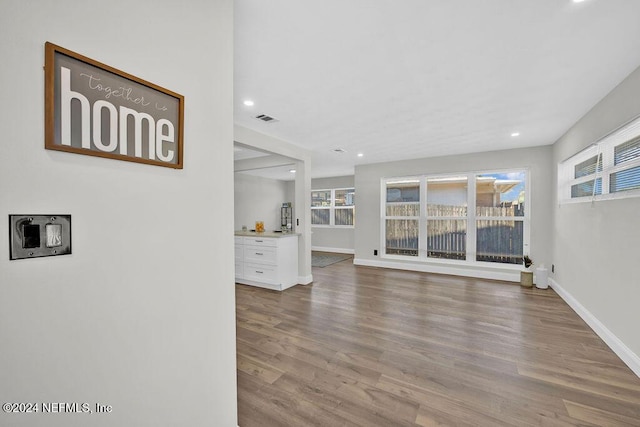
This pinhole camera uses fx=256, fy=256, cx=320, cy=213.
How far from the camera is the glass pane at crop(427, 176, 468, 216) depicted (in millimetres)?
5316

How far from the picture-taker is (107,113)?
85 centimetres

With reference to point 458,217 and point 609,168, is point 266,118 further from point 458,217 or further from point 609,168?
point 458,217

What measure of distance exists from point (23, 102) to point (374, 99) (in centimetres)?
255

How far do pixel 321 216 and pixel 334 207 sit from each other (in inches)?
22.9

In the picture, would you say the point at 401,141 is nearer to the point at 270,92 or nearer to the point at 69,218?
the point at 270,92

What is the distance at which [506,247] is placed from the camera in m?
4.95

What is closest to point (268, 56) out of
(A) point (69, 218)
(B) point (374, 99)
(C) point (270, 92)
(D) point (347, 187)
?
(C) point (270, 92)

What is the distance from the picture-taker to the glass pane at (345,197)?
8289 millimetres

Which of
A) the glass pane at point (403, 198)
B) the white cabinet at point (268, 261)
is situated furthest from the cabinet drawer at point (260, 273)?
the glass pane at point (403, 198)

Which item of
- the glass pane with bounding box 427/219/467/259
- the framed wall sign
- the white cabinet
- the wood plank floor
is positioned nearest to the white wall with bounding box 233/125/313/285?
the white cabinet

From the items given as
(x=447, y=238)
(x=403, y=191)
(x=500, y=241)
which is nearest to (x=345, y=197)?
(x=403, y=191)

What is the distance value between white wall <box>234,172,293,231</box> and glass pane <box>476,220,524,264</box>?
5798 millimetres

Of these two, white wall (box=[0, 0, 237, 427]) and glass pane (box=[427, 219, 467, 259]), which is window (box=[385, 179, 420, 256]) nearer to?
glass pane (box=[427, 219, 467, 259])

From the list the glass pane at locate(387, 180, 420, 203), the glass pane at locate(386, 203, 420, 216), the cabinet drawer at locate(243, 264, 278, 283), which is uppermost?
the glass pane at locate(387, 180, 420, 203)
